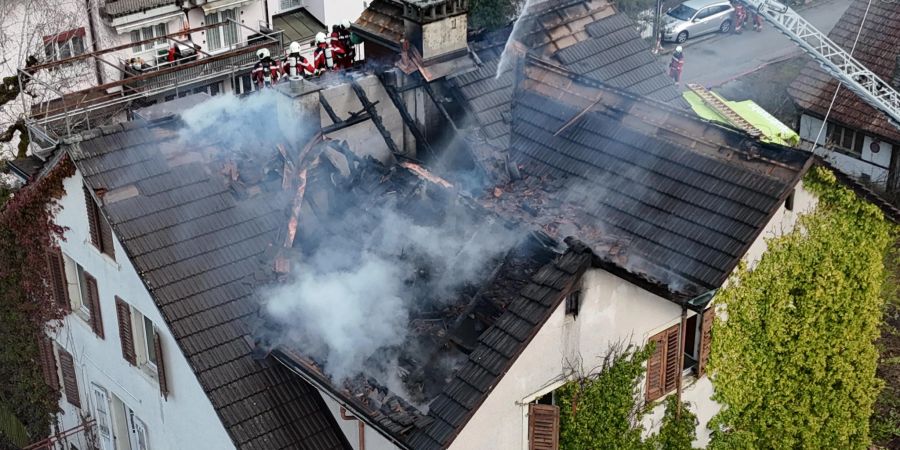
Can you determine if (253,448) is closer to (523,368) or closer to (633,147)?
(523,368)

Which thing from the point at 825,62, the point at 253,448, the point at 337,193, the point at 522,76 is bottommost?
the point at 253,448

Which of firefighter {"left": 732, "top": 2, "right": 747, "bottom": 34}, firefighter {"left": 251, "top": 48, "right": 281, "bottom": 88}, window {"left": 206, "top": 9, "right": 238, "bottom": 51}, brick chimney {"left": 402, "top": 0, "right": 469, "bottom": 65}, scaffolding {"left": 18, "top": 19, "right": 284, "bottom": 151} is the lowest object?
brick chimney {"left": 402, "top": 0, "right": 469, "bottom": 65}

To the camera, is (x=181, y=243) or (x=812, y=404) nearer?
(x=181, y=243)

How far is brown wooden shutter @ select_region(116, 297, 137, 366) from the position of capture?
64.3 ft

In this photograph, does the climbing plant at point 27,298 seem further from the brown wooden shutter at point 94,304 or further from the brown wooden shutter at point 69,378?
the brown wooden shutter at point 94,304

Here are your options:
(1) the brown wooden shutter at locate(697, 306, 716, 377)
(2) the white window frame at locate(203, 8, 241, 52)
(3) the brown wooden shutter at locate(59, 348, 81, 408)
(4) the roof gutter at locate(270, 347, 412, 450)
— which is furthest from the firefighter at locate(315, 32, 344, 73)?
(2) the white window frame at locate(203, 8, 241, 52)

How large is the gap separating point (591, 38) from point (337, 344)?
10861 mm

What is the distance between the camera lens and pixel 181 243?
18.6 metres

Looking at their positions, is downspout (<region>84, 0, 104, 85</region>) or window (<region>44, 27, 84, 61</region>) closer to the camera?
window (<region>44, 27, 84, 61</region>)

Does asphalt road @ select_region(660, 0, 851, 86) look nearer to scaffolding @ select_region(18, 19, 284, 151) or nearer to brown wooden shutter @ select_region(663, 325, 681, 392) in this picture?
scaffolding @ select_region(18, 19, 284, 151)

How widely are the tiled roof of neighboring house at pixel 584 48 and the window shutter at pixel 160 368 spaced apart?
7742 millimetres

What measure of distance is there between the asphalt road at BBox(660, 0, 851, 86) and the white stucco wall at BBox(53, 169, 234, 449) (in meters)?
27.4

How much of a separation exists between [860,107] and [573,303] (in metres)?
21.3

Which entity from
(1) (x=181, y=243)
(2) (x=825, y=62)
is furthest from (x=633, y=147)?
(2) (x=825, y=62)
